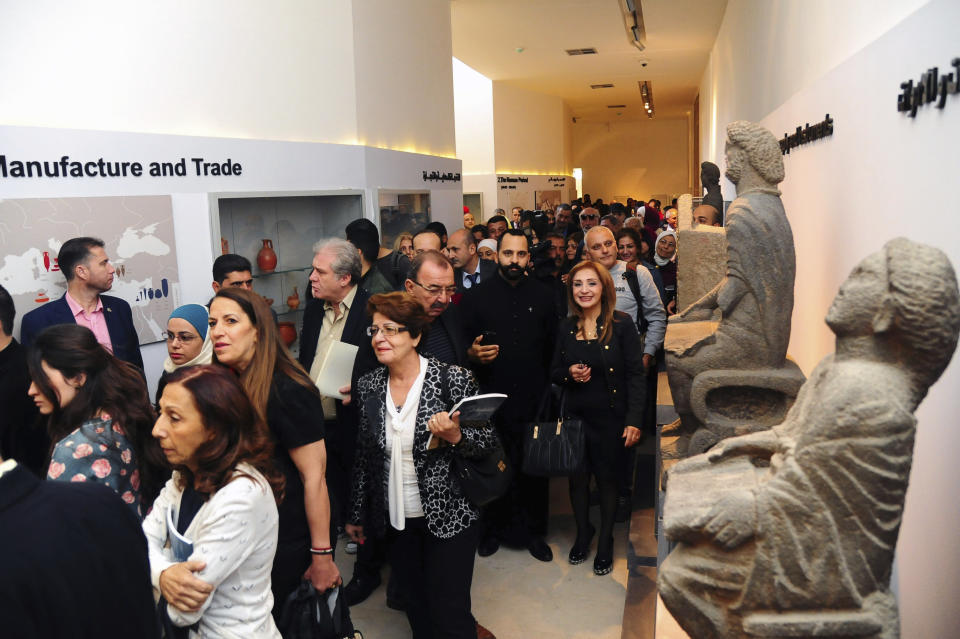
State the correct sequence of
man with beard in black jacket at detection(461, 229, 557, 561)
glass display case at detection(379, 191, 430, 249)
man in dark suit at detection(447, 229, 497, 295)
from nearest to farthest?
man with beard in black jacket at detection(461, 229, 557, 561), man in dark suit at detection(447, 229, 497, 295), glass display case at detection(379, 191, 430, 249)

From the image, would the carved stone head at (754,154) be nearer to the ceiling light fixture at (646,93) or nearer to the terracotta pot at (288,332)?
the terracotta pot at (288,332)

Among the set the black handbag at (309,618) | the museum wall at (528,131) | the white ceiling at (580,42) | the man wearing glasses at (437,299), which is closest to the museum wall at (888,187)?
the man wearing glasses at (437,299)

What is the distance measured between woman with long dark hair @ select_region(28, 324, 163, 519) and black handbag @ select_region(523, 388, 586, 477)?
223cm

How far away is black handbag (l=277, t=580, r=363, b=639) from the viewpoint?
2838 millimetres

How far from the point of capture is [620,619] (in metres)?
4.48

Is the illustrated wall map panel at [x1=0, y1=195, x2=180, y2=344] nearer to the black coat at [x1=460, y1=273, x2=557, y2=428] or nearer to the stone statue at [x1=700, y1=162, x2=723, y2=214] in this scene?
the black coat at [x1=460, y1=273, x2=557, y2=428]

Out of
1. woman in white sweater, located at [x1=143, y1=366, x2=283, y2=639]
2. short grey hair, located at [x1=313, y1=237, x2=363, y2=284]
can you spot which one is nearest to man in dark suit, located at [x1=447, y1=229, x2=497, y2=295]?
short grey hair, located at [x1=313, y1=237, x2=363, y2=284]

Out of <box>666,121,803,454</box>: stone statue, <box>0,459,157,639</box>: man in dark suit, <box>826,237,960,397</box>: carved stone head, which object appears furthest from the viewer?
<box>666,121,803,454</box>: stone statue

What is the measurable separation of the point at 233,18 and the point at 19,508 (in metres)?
5.34

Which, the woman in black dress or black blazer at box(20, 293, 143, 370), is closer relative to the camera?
black blazer at box(20, 293, 143, 370)

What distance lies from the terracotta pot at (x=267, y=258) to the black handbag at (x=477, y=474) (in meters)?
3.76

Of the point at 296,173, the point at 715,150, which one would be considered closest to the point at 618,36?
the point at 715,150

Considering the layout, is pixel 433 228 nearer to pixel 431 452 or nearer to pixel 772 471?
pixel 431 452

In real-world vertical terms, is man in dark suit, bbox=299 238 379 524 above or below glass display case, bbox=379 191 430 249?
below
